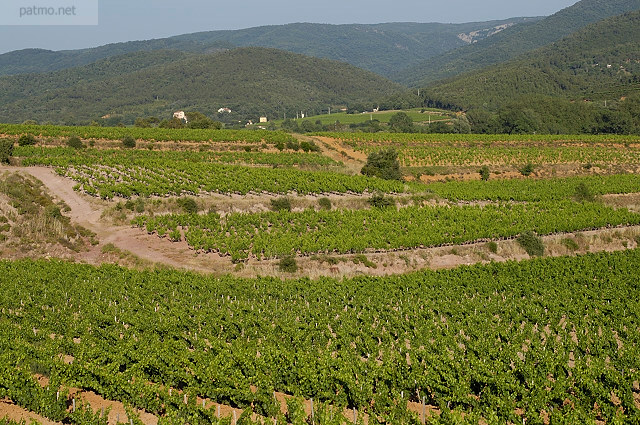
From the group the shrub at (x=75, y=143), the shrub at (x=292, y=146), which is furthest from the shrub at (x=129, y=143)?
the shrub at (x=292, y=146)

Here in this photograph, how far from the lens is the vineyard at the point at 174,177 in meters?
49.5

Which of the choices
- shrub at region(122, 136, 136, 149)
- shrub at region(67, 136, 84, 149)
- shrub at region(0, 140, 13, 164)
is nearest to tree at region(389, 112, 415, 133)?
shrub at region(122, 136, 136, 149)

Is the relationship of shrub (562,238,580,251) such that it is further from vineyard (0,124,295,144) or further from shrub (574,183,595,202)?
vineyard (0,124,295,144)

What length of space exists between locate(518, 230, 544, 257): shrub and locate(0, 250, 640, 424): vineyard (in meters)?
5.91

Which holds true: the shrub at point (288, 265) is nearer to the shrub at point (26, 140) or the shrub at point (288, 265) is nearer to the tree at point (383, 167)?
the tree at point (383, 167)

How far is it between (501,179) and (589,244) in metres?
28.2

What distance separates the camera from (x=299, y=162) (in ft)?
222

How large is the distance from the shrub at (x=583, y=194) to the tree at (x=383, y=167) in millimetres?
19828

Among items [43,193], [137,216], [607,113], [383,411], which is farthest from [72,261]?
[607,113]

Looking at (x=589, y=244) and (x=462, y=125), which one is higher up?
(x=462, y=125)

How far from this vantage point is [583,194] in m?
56.2

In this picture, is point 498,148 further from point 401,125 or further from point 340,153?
point 401,125

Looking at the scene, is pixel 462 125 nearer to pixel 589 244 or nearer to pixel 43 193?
pixel 589 244

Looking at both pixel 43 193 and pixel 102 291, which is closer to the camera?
pixel 102 291
